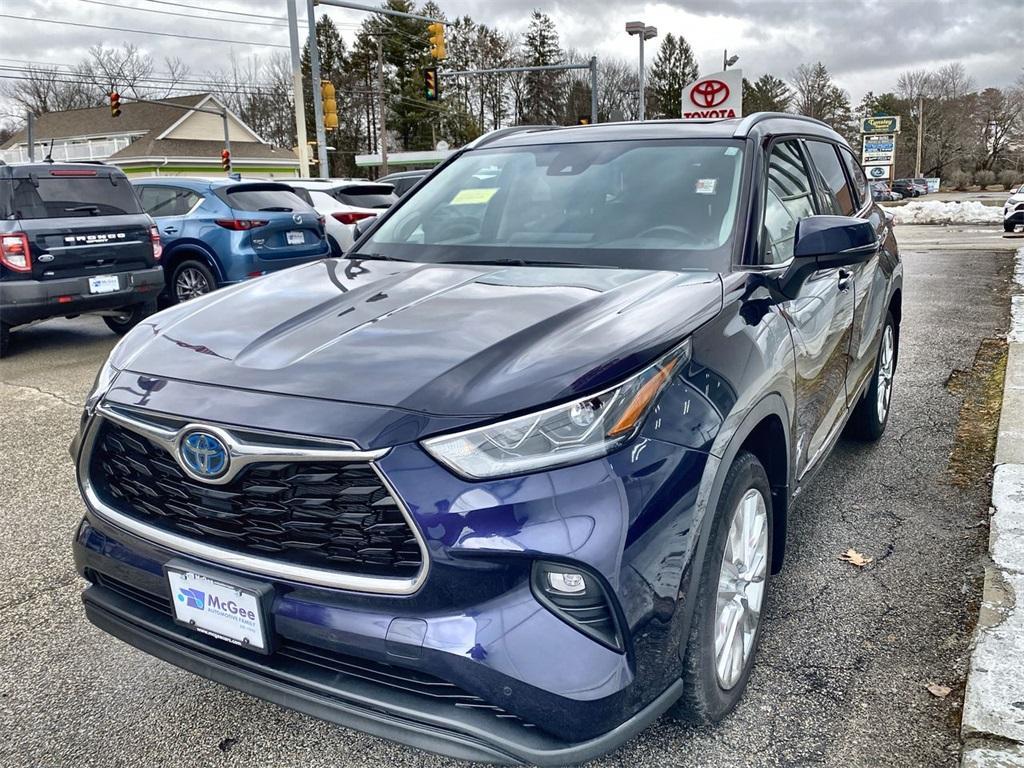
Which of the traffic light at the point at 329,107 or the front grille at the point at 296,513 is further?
the traffic light at the point at 329,107

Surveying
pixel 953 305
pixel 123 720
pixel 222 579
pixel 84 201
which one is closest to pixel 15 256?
pixel 84 201

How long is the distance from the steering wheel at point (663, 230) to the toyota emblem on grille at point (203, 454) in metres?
1.70

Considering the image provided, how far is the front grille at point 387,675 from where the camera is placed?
1.85 m

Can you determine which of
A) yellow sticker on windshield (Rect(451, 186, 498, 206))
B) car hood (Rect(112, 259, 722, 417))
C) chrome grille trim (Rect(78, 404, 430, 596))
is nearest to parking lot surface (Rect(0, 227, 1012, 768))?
chrome grille trim (Rect(78, 404, 430, 596))

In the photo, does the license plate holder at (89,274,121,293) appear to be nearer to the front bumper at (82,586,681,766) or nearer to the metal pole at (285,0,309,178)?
the front bumper at (82,586,681,766)

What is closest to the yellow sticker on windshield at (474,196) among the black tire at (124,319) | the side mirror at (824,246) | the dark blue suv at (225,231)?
the side mirror at (824,246)

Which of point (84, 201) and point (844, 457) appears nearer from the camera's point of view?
point (844, 457)

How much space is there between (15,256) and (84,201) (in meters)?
0.89

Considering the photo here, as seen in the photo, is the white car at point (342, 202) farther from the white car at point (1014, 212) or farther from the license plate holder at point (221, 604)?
the white car at point (1014, 212)

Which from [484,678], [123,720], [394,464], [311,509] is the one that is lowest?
[123,720]

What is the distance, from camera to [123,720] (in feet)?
8.59

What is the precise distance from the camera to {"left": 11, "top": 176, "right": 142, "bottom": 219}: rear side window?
24.8 feet

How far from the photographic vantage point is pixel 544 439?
1881 mm

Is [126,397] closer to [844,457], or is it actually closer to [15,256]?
[844,457]
